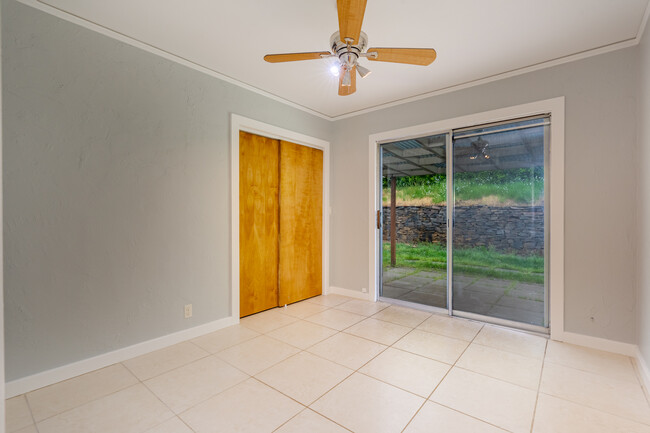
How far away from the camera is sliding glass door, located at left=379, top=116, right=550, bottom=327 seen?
3.10 meters

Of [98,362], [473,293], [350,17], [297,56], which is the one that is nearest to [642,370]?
[473,293]

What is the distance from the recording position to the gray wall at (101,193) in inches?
82.6

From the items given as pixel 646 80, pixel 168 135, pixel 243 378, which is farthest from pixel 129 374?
pixel 646 80

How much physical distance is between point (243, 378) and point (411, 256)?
2.50 meters

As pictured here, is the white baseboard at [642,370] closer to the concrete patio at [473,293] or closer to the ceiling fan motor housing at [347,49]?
the concrete patio at [473,293]

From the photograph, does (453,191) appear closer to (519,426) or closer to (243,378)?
(519,426)

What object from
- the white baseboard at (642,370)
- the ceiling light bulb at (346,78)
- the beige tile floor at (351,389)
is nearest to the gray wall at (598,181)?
the white baseboard at (642,370)

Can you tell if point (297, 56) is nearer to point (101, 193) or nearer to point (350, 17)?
point (350, 17)

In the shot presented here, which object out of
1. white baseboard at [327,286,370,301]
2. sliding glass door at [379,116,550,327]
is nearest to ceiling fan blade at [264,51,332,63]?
sliding glass door at [379,116,550,327]

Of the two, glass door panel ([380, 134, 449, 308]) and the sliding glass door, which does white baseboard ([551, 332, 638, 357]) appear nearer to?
the sliding glass door

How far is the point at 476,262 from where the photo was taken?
3.43 metres

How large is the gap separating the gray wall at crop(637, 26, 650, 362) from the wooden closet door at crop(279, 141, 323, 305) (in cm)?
323

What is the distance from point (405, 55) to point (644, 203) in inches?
83.5

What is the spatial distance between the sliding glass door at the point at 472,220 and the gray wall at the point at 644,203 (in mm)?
658
